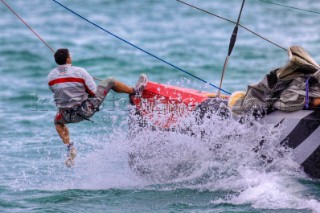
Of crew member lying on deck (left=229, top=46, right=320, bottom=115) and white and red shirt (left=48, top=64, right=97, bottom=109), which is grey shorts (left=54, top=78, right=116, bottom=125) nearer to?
white and red shirt (left=48, top=64, right=97, bottom=109)

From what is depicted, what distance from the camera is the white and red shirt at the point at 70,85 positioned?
9844mm

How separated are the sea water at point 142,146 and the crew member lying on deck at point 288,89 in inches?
10.1

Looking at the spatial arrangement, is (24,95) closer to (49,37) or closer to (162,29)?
(49,37)

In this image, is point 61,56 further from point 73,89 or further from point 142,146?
point 142,146

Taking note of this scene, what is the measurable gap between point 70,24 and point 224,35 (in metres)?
4.87

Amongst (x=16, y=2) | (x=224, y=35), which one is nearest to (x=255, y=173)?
(x=224, y=35)

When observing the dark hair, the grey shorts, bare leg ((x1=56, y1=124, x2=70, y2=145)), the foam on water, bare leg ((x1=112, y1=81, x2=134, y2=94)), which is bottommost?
the foam on water

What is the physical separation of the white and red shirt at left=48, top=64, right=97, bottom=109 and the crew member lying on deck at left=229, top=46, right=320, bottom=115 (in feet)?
5.79

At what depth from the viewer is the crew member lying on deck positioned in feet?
29.9

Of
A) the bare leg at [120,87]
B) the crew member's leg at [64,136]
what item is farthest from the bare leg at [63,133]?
the bare leg at [120,87]

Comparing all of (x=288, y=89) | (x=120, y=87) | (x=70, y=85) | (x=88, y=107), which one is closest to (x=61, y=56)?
(x=70, y=85)

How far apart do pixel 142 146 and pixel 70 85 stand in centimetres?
114

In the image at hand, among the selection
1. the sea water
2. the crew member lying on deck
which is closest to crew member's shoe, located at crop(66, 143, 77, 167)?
the sea water

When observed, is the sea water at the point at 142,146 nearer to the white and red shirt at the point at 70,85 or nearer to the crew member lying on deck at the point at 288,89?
the crew member lying on deck at the point at 288,89
